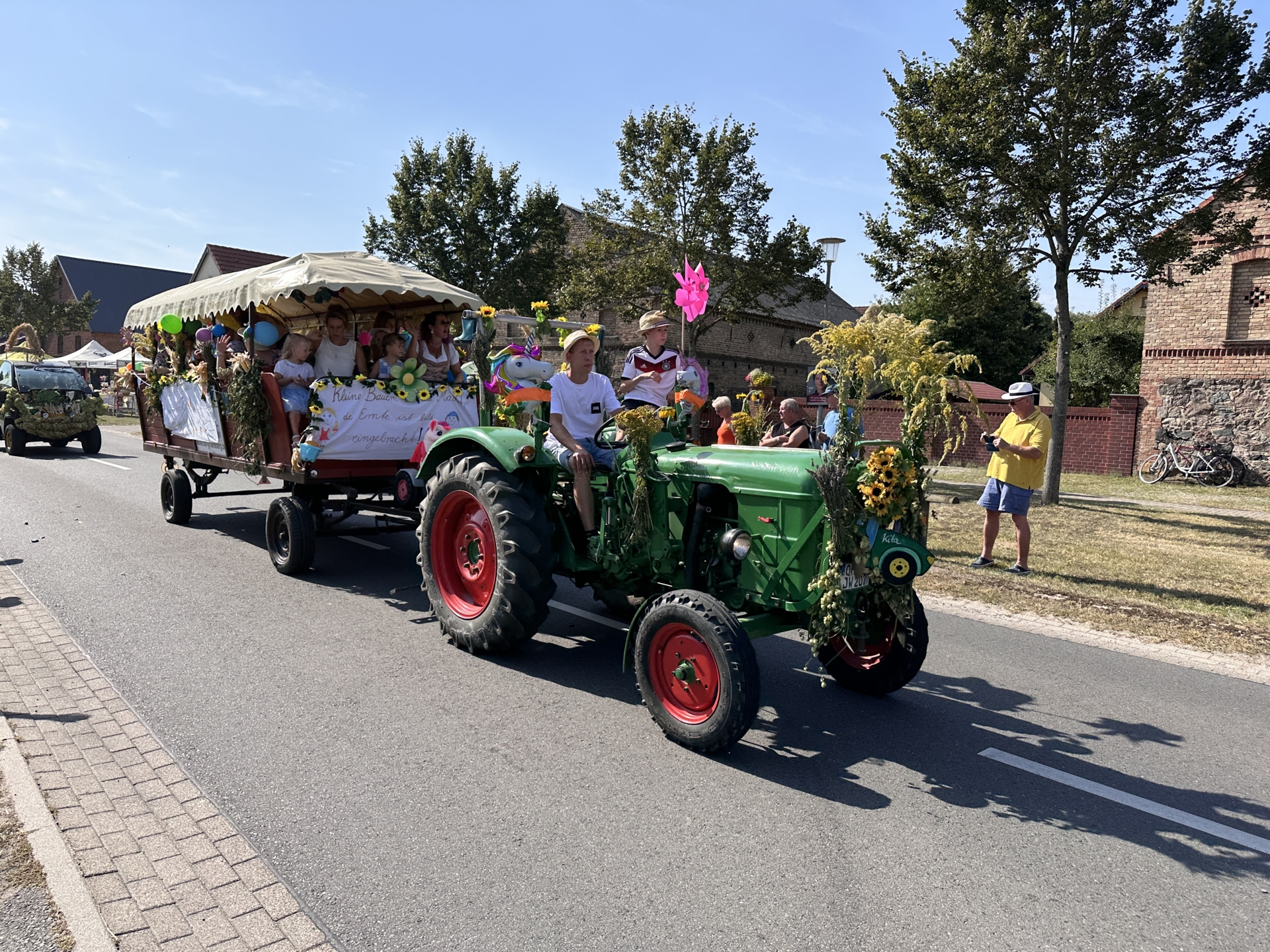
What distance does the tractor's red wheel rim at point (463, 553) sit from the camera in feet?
18.1

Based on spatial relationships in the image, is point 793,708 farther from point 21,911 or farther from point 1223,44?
point 1223,44

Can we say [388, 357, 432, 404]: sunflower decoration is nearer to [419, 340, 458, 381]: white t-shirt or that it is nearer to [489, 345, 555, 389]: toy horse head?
[419, 340, 458, 381]: white t-shirt

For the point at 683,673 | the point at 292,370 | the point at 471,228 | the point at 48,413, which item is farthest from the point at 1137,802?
the point at 471,228

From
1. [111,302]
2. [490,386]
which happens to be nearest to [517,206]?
[490,386]

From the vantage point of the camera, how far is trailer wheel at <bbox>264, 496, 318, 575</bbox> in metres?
7.10

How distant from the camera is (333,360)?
7.82 metres

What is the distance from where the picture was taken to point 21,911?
2674mm

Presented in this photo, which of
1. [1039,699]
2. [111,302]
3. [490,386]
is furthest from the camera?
[111,302]

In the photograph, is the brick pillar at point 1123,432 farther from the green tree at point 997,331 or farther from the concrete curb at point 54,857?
the concrete curb at point 54,857

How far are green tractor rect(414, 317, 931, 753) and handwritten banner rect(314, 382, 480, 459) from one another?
5.64ft

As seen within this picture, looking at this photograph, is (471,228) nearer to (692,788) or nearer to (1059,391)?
(1059,391)

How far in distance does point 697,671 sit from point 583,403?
1.91 metres

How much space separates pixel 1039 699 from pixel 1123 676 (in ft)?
2.92

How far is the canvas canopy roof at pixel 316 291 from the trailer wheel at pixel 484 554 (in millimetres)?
2258
